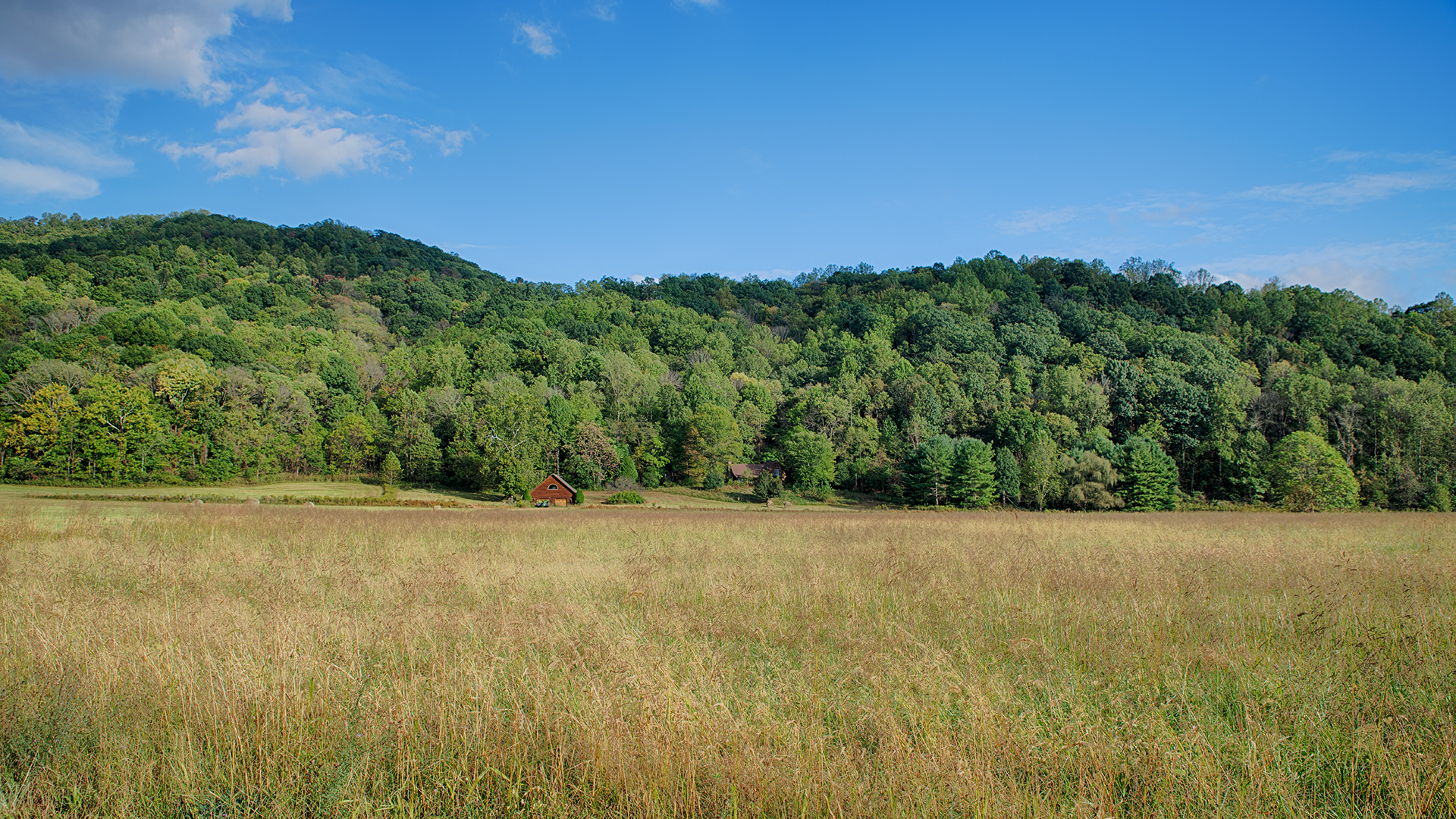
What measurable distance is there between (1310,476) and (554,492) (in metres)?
63.6

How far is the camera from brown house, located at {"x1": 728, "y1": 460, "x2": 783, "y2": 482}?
7144cm

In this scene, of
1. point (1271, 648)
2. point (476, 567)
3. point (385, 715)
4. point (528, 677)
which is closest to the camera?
point (385, 715)

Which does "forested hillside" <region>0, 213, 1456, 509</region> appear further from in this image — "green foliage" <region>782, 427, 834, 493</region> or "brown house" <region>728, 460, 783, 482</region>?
"brown house" <region>728, 460, 783, 482</region>

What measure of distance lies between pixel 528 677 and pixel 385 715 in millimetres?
1097

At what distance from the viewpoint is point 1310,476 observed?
56219mm

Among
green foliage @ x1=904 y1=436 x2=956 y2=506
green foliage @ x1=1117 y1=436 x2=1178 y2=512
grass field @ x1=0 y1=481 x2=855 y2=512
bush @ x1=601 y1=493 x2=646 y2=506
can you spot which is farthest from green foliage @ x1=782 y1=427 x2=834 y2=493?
green foliage @ x1=1117 y1=436 x2=1178 y2=512

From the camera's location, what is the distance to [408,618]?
717 centimetres

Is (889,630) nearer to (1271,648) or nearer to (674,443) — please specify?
(1271,648)

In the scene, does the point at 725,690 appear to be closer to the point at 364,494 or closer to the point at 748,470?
the point at 364,494

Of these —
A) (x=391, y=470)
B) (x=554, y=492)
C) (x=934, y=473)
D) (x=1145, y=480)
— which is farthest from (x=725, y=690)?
(x=1145, y=480)

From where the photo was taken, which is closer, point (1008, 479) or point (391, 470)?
point (391, 470)

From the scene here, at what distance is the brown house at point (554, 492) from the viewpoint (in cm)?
5525

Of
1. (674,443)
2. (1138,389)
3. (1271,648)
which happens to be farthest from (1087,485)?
(1271,648)

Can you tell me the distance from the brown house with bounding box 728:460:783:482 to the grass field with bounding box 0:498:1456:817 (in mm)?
60552
